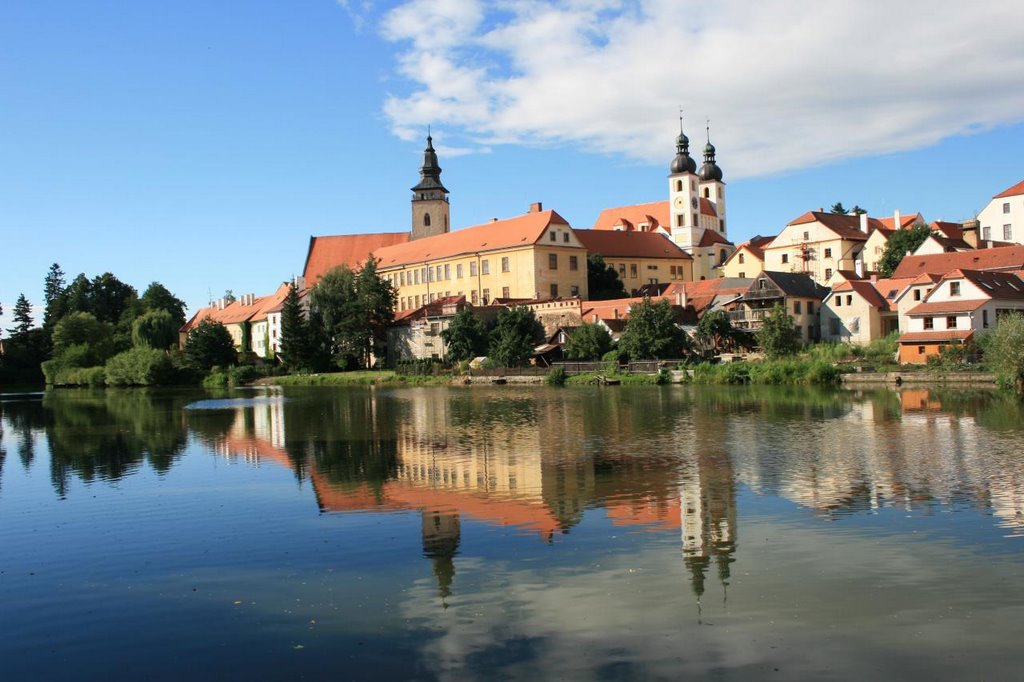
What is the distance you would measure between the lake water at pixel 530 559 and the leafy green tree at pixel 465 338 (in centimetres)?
3973

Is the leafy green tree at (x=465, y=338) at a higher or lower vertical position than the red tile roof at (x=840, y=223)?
lower

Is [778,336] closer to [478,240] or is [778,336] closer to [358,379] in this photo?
[358,379]

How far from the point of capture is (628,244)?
269 feet

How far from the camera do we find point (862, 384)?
4219 centimetres

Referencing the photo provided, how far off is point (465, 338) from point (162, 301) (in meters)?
59.1

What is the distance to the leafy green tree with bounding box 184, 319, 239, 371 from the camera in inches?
2900

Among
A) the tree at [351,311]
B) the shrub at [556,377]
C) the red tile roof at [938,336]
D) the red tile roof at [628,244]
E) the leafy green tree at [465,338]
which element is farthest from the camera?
the red tile roof at [628,244]

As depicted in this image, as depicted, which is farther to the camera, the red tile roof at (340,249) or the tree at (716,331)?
the red tile roof at (340,249)

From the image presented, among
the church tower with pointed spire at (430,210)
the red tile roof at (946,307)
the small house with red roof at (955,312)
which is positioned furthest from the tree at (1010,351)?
the church tower with pointed spire at (430,210)

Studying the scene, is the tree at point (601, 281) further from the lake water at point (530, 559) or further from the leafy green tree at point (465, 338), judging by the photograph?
the lake water at point (530, 559)

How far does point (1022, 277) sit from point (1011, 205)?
579 inches

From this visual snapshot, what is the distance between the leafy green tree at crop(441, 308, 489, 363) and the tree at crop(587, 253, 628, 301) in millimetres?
14568

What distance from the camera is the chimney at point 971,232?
67562 mm

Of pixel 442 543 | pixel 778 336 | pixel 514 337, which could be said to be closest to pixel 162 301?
pixel 514 337
